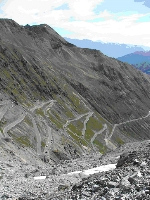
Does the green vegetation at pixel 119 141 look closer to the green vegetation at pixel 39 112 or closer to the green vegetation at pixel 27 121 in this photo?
the green vegetation at pixel 39 112

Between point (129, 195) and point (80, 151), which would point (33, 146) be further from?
point (129, 195)

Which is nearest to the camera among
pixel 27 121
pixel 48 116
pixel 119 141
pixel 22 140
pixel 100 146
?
pixel 22 140

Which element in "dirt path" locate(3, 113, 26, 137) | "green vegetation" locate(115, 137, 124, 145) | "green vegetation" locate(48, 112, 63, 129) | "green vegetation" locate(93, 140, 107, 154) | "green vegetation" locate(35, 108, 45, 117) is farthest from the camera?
"green vegetation" locate(115, 137, 124, 145)

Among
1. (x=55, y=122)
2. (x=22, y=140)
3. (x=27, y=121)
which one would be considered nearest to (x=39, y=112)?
(x=55, y=122)

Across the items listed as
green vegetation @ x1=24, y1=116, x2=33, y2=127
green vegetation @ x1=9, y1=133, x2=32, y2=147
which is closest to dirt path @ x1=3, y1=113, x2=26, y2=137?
green vegetation @ x1=24, y1=116, x2=33, y2=127

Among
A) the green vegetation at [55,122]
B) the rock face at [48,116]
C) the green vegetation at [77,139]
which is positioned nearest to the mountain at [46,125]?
the rock face at [48,116]

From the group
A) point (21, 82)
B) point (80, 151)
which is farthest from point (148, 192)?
→ point (21, 82)

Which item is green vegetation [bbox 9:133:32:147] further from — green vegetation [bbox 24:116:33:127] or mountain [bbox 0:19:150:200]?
green vegetation [bbox 24:116:33:127]

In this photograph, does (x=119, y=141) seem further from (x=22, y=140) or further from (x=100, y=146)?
(x=22, y=140)

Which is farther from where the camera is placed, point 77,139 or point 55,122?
point 55,122

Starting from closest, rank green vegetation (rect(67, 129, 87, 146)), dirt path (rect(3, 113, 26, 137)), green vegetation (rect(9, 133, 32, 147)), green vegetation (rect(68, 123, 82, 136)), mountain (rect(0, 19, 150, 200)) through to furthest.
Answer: mountain (rect(0, 19, 150, 200)) → green vegetation (rect(9, 133, 32, 147)) → dirt path (rect(3, 113, 26, 137)) → green vegetation (rect(67, 129, 87, 146)) → green vegetation (rect(68, 123, 82, 136))

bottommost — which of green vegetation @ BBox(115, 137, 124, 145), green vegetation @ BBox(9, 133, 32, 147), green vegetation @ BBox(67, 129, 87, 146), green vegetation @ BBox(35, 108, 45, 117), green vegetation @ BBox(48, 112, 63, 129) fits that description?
green vegetation @ BBox(115, 137, 124, 145)

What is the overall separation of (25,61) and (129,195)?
162950mm

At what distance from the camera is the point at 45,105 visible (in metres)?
154
